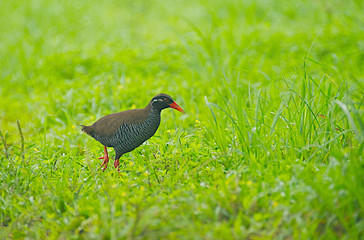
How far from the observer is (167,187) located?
325cm

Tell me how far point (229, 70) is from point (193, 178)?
2.62 metres

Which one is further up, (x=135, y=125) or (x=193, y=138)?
(x=135, y=125)

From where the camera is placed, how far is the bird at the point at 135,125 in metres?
3.32

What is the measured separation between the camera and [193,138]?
13.5 ft

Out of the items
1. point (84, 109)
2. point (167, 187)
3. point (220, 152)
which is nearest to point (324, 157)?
point (220, 152)

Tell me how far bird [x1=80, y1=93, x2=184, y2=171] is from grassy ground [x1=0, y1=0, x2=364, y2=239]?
0.22 meters

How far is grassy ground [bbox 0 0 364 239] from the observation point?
9.01ft

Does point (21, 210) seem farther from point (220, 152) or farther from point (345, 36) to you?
point (345, 36)

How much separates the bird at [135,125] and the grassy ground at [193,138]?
224mm

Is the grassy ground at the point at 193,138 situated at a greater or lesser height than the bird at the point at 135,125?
lesser

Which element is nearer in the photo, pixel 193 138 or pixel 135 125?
pixel 135 125

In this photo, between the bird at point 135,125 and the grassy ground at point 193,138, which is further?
the bird at point 135,125

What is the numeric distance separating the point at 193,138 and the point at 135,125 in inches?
36.8

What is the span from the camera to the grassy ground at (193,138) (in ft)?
9.01
